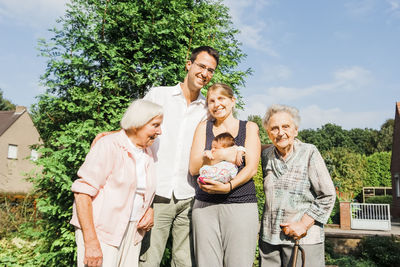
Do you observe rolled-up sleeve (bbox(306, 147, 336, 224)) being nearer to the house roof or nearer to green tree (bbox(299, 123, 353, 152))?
the house roof

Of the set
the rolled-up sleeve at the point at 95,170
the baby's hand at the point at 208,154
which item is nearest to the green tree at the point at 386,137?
the baby's hand at the point at 208,154

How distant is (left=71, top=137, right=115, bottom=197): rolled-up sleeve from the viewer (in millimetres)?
2139

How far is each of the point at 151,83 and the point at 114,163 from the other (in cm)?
220

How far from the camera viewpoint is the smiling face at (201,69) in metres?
3.03

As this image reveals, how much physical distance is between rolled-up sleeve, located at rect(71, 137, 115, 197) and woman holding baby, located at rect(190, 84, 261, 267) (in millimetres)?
723

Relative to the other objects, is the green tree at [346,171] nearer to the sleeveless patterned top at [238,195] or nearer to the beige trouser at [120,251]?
the sleeveless patterned top at [238,195]

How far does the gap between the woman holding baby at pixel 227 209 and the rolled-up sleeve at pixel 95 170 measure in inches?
28.5

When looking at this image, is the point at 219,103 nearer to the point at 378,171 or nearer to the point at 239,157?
the point at 239,157

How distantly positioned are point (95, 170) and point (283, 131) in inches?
58.7

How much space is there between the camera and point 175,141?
117 inches

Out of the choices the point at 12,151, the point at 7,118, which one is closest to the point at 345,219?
the point at 12,151

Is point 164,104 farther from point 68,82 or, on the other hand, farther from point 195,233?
point 68,82

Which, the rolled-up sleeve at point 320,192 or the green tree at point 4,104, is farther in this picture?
the green tree at point 4,104

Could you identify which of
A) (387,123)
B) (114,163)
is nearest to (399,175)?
(114,163)
